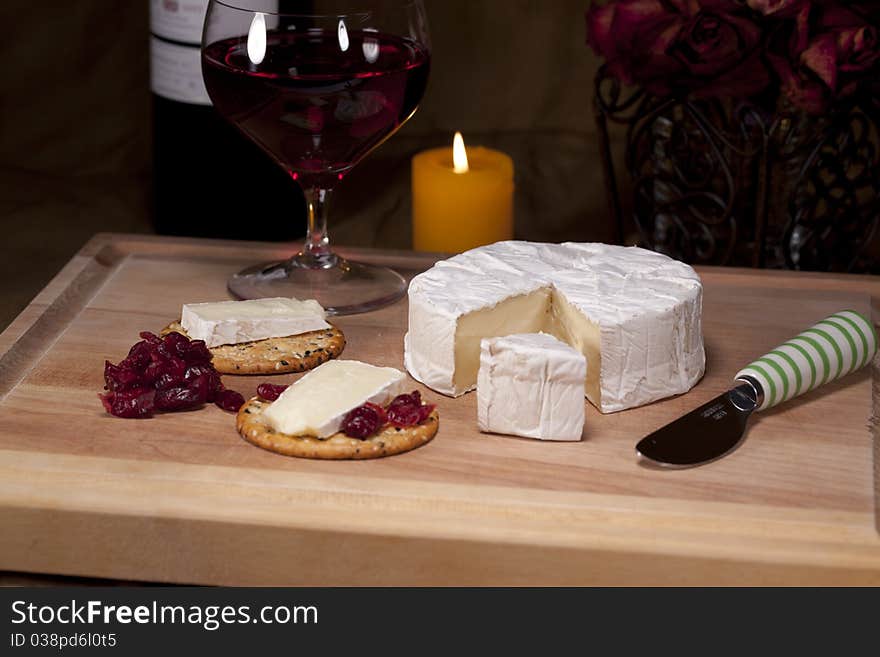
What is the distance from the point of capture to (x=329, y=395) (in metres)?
1.40

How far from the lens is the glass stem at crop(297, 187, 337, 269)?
182cm

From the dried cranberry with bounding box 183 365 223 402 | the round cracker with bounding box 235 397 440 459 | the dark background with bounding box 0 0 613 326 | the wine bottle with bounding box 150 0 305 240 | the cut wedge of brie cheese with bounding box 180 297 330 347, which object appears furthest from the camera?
the dark background with bounding box 0 0 613 326

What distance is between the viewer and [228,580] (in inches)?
50.8

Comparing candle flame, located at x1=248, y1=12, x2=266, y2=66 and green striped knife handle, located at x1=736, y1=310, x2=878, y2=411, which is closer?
green striped knife handle, located at x1=736, y1=310, x2=878, y2=411

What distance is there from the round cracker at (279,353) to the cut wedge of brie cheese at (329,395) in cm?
10

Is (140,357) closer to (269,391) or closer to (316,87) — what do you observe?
(269,391)

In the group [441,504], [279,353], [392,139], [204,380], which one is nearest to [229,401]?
[204,380]

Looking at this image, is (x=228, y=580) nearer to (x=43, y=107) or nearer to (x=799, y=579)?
(x=799, y=579)

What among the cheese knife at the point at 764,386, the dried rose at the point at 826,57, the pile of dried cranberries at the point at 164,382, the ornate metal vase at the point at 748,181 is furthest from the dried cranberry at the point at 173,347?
the dried rose at the point at 826,57

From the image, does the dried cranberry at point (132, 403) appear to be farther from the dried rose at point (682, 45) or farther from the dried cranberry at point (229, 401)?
the dried rose at point (682, 45)

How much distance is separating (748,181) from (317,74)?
0.70 m

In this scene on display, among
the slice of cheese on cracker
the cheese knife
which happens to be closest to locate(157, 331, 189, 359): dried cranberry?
the slice of cheese on cracker

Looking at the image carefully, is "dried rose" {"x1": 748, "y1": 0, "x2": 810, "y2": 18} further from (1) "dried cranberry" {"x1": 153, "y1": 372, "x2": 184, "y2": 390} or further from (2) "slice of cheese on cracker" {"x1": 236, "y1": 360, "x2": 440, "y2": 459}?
(1) "dried cranberry" {"x1": 153, "y1": 372, "x2": 184, "y2": 390}

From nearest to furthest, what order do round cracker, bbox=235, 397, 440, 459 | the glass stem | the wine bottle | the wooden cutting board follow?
1. the wooden cutting board
2. round cracker, bbox=235, 397, 440, 459
3. the glass stem
4. the wine bottle
